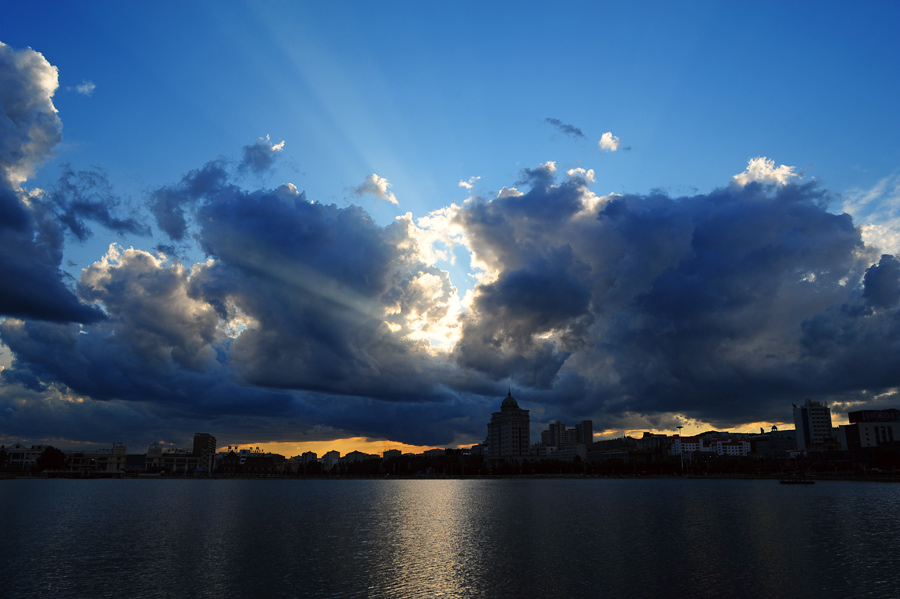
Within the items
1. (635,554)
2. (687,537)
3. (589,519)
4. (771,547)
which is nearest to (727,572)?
(635,554)

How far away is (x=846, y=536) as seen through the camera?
6762 centimetres

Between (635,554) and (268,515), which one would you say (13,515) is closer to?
(268,515)

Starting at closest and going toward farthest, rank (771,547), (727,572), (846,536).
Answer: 1. (727,572)
2. (771,547)
3. (846,536)

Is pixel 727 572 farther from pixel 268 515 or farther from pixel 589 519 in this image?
pixel 268 515

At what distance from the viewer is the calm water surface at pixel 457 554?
43.4m

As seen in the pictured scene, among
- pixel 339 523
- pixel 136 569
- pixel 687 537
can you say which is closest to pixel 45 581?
pixel 136 569

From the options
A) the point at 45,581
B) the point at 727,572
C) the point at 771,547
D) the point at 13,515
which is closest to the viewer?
the point at 45,581

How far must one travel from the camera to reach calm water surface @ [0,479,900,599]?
43375 millimetres

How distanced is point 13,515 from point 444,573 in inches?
3231

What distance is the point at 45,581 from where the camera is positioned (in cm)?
4509

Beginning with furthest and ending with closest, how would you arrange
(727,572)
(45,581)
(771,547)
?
(771,547) < (727,572) < (45,581)

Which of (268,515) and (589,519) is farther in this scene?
(268,515)

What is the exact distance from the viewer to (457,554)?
59.2m

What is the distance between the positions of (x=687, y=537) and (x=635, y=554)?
1517 cm
